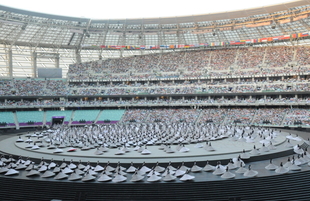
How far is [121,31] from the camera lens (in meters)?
81.5

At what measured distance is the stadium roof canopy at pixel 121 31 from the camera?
224 ft

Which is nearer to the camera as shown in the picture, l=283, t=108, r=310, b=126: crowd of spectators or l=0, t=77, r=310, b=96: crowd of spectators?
l=283, t=108, r=310, b=126: crowd of spectators

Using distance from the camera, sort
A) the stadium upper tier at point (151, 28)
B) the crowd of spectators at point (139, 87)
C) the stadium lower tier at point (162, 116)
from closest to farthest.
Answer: the stadium lower tier at point (162, 116) < the crowd of spectators at point (139, 87) < the stadium upper tier at point (151, 28)

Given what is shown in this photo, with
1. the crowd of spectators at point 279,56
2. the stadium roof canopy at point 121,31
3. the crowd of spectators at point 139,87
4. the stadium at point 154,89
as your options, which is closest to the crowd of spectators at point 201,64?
the crowd of spectators at point 279,56

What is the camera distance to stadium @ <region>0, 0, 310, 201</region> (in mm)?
31500

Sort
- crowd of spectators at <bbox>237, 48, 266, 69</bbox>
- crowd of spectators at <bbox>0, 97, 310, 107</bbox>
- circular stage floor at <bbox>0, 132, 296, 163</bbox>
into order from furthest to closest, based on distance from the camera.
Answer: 1. crowd of spectators at <bbox>237, 48, 266, 69</bbox>
2. crowd of spectators at <bbox>0, 97, 310, 107</bbox>
3. circular stage floor at <bbox>0, 132, 296, 163</bbox>

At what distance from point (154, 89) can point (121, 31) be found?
2020cm

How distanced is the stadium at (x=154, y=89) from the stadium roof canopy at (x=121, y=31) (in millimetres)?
290

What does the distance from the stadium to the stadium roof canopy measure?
29 centimetres

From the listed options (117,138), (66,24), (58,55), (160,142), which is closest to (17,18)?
(66,24)

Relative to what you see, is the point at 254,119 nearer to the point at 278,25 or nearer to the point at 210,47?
the point at 278,25

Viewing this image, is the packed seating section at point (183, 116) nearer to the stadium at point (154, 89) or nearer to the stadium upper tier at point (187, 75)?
the stadium at point (154, 89)

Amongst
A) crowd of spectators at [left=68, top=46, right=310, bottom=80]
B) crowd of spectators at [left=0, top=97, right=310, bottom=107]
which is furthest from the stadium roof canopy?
crowd of spectators at [left=0, top=97, right=310, bottom=107]

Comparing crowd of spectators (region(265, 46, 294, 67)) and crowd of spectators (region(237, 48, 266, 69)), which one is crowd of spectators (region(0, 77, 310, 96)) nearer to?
crowd of spectators (region(265, 46, 294, 67))
